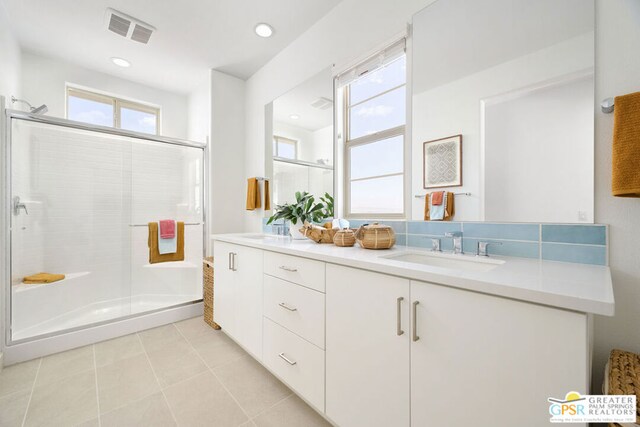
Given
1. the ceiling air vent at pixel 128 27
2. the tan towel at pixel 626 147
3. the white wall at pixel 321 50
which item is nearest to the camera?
the tan towel at pixel 626 147

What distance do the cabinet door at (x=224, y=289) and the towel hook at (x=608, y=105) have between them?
2.09 m

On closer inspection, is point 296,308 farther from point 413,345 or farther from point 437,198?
point 437,198

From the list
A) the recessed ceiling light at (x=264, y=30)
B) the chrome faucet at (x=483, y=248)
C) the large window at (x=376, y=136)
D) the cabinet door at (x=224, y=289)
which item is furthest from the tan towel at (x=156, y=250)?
the chrome faucet at (x=483, y=248)

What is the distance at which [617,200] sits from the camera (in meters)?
0.95

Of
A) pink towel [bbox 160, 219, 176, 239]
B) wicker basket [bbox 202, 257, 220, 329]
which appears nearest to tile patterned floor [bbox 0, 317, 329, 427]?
wicker basket [bbox 202, 257, 220, 329]

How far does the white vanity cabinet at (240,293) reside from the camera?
168cm

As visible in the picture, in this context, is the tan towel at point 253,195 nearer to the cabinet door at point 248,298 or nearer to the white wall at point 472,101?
the cabinet door at point 248,298

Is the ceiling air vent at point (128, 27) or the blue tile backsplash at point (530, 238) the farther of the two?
the ceiling air vent at point (128, 27)

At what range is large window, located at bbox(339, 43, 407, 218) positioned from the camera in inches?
65.1

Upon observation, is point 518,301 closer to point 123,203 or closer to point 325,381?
point 325,381

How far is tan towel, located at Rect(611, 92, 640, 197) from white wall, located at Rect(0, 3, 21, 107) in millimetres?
3552

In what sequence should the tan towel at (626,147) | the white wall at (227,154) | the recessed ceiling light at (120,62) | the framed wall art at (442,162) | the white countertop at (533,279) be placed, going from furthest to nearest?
1. the white wall at (227,154)
2. the recessed ceiling light at (120,62)
3. the framed wall art at (442,162)
4. the tan towel at (626,147)
5. the white countertop at (533,279)

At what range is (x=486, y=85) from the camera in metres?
→ 1.25

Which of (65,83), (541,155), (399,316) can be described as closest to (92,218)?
(65,83)
